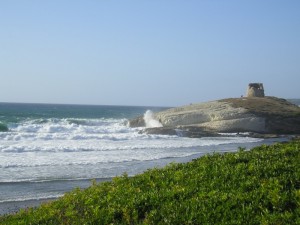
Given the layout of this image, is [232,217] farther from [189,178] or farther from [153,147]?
[153,147]

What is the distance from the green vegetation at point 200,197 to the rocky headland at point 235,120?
37100 mm

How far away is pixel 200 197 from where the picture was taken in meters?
7.57

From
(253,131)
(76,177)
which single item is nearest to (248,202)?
(76,177)

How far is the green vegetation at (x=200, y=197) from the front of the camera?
6844 mm

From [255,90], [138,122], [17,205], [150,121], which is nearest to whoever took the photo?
[17,205]

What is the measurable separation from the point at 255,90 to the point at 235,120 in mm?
17642

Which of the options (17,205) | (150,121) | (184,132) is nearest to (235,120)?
(184,132)

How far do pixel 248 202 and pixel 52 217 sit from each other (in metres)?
3.88

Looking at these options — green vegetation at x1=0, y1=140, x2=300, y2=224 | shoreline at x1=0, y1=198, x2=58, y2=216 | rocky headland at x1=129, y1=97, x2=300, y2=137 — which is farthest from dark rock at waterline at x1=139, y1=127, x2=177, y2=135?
green vegetation at x1=0, y1=140, x2=300, y2=224

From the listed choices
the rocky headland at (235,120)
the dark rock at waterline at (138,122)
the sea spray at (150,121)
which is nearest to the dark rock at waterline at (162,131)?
the rocky headland at (235,120)

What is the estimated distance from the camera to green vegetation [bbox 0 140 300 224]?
6.84 meters

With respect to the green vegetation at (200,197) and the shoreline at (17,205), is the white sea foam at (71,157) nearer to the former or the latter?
the shoreline at (17,205)

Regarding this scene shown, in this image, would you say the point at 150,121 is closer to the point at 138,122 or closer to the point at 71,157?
the point at 138,122

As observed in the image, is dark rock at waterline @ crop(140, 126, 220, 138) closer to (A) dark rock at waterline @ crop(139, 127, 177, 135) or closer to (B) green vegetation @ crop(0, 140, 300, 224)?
(A) dark rock at waterline @ crop(139, 127, 177, 135)
